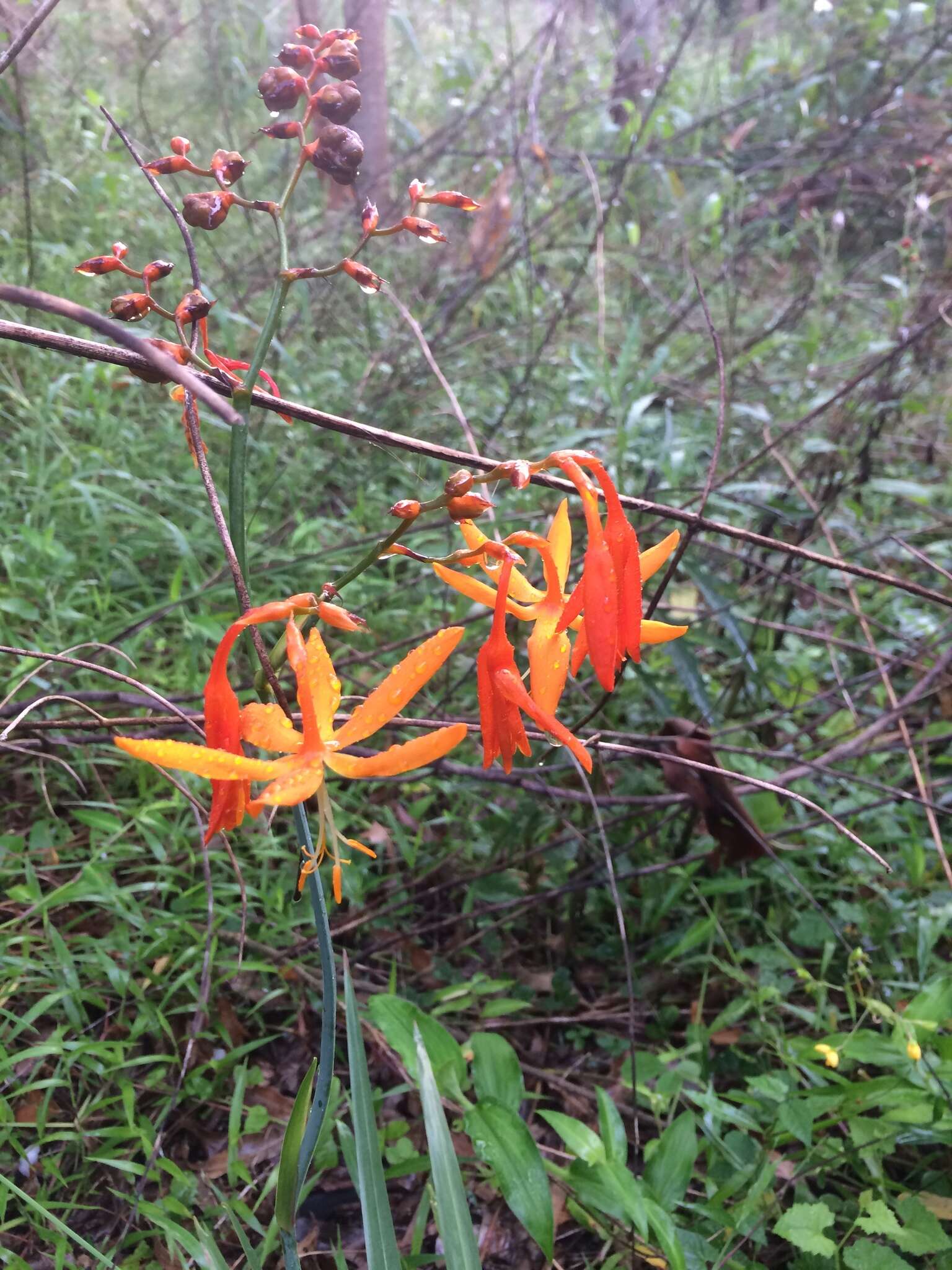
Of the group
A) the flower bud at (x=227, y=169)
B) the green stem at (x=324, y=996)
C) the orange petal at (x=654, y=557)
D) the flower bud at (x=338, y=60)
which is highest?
the flower bud at (x=338, y=60)

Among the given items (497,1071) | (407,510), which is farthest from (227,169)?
(497,1071)

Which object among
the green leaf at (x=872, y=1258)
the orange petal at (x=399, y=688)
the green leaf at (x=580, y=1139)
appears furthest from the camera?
the green leaf at (x=580, y=1139)

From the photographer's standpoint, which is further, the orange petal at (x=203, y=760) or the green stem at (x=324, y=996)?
the green stem at (x=324, y=996)

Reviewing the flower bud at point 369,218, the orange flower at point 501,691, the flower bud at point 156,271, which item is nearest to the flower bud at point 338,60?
the flower bud at point 369,218

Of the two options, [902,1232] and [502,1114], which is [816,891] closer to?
[902,1232]

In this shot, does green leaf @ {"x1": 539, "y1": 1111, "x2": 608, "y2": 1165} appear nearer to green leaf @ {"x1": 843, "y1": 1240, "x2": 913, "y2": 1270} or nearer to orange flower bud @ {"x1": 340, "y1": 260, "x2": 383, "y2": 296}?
green leaf @ {"x1": 843, "y1": 1240, "x2": 913, "y2": 1270}

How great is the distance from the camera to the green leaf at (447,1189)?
1.06m

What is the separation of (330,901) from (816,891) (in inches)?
48.5

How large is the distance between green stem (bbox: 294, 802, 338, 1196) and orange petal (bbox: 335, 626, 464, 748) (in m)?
0.12

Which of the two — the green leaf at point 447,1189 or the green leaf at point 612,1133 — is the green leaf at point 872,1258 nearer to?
the green leaf at point 612,1133

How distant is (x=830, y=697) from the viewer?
104 inches

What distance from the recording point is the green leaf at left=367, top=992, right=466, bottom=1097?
1.49 meters

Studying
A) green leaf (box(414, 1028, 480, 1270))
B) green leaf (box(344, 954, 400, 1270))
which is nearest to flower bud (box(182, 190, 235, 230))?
green leaf (box(344, 954, 400, 1270))

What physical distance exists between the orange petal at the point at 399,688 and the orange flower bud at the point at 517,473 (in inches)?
7.2
